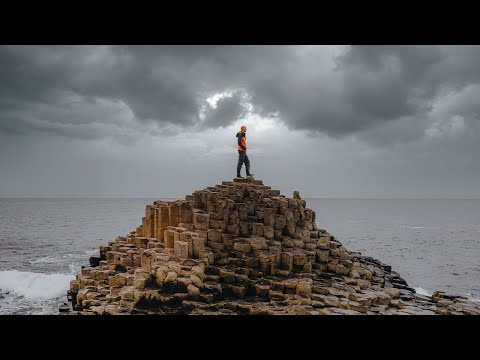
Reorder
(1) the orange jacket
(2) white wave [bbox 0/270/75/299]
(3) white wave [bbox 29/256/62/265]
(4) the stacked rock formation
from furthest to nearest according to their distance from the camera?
1. (3) white wave [bbox 29/256/62/265]
2. (2) white wave [bbox 0/270/75/299]
3. (1) the orange jacket
4. (4) the stacked rock formation

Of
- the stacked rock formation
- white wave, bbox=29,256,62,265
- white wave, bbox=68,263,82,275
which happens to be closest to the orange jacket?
the stacked rock formation

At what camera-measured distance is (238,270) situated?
18922 millimetres

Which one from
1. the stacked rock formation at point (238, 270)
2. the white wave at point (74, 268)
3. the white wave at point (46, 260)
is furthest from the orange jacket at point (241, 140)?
the white wave at point (46, 260)

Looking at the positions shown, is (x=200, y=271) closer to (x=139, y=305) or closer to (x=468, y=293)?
(x=139, y=305)

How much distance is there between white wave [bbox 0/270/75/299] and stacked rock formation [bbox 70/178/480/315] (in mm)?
10681

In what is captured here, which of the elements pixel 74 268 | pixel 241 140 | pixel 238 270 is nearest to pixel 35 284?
pixel 74 268

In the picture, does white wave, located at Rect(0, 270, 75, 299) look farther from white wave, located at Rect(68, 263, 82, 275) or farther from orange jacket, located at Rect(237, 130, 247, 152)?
orange jacket, located at Rect(237, 130, 247, 152)

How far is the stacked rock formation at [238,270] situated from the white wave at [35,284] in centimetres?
1068

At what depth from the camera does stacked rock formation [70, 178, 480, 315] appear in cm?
1678

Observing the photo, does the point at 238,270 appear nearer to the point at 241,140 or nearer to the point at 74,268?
the point at 241,140
